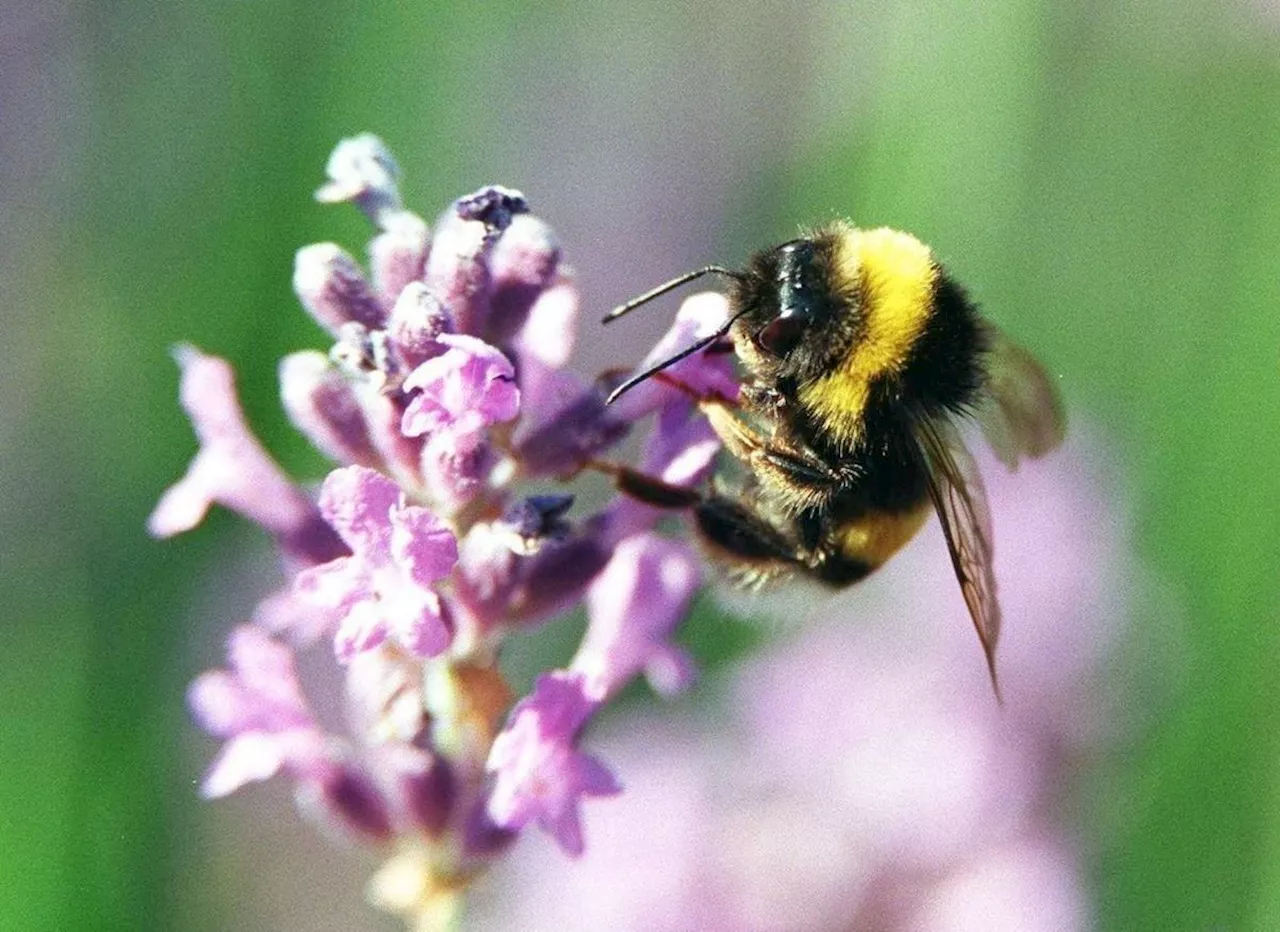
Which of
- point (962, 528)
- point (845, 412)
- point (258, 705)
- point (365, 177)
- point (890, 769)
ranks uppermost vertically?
point (365, 177)

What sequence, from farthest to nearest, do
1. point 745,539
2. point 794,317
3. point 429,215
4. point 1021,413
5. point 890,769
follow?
1. point 429,215
2. point 890,769
3. point 1021,413
4. point 745,539
5. point 794,317

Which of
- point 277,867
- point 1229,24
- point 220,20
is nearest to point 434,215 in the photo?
point 220,20

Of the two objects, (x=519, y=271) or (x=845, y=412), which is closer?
(x=519, y=271)

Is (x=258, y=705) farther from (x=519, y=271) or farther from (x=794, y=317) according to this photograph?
(x=794, y=317)

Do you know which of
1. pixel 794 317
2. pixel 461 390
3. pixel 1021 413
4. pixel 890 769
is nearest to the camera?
pixel 461 390

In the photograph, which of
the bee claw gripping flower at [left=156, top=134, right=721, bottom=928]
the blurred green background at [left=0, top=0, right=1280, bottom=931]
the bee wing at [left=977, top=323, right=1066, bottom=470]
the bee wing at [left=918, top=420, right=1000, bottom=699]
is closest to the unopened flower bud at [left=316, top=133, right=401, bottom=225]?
the bee claw gripping flower at [left=156, top=134, right=721, bottom=928]

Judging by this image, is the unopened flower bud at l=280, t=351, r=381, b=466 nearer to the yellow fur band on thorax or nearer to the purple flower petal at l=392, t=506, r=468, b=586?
the purple flower petal at l=392, t=506, r=468, b=586

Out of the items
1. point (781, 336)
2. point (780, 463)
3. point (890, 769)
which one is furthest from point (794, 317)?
point (890, 769)
